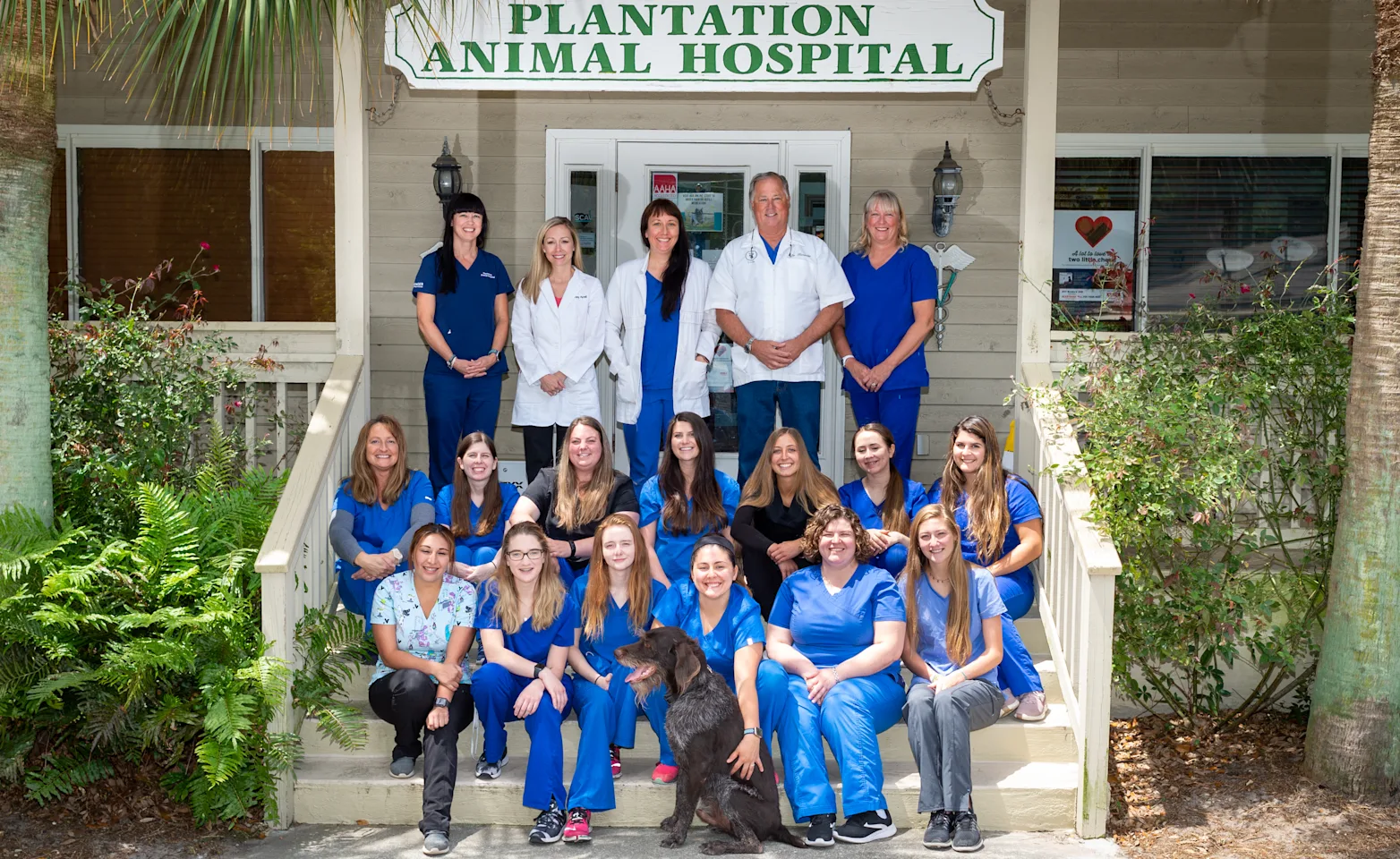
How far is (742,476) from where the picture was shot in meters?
Result: 6.82

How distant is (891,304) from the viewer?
6.82 metres

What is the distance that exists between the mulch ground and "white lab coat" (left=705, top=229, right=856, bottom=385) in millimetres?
2312

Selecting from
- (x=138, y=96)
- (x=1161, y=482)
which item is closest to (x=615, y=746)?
(x=1161, y=482)

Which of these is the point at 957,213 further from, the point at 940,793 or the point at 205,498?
the point at 205,498

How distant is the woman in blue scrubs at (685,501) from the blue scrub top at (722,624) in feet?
1.74

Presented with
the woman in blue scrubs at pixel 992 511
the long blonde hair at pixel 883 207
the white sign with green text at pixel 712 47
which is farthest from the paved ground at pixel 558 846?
the white sign with green text at pixel 712 47

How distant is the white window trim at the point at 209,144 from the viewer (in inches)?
335

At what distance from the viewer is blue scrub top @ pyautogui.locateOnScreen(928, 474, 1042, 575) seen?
5.89 meters

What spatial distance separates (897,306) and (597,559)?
86.8 inches

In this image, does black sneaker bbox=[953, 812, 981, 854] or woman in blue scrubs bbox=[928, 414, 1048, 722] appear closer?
black sneaker bbox=[953, 812, 981, 854]

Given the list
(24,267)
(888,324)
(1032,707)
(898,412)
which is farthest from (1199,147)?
(24,267)

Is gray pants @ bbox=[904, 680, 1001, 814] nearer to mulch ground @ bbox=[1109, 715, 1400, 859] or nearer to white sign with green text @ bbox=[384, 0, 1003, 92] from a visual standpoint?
mulch ground @ bbox=[1109, 715, 1400, 859]

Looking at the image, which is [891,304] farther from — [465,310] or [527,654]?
[527,654]

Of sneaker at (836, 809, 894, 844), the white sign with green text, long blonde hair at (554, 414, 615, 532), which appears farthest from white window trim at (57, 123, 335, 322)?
sneaker at (836, 809, 894, 844)
